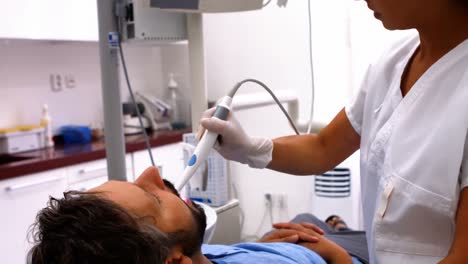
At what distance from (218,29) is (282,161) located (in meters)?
2.37

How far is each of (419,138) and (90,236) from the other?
64 cm

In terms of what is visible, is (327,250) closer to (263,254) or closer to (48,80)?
(263,254)

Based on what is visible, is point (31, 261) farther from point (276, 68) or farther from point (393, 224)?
point (276, 68)

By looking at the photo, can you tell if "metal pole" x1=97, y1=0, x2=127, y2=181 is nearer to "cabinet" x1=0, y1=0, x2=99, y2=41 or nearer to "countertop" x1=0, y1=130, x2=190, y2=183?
"countertop" x1=0, y1=130, x2=190, y2=183

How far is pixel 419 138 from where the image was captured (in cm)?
99

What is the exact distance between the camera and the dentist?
921 mm

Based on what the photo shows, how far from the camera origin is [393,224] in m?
1.03

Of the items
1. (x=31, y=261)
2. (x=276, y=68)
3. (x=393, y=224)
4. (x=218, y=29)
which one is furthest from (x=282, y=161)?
(x=218, y=29)

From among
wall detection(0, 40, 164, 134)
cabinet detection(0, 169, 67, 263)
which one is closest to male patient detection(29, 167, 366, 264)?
cabinet detection(0, 169, 67, 263)

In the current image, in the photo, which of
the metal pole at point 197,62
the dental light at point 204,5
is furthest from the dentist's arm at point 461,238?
the metal pole at point 197,62

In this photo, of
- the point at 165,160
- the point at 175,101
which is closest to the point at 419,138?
the point at 165,160

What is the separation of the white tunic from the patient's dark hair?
18.2 inches

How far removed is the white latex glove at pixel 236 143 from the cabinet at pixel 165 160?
5.67 feet

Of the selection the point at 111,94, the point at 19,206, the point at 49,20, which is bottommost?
the point at 19,206
